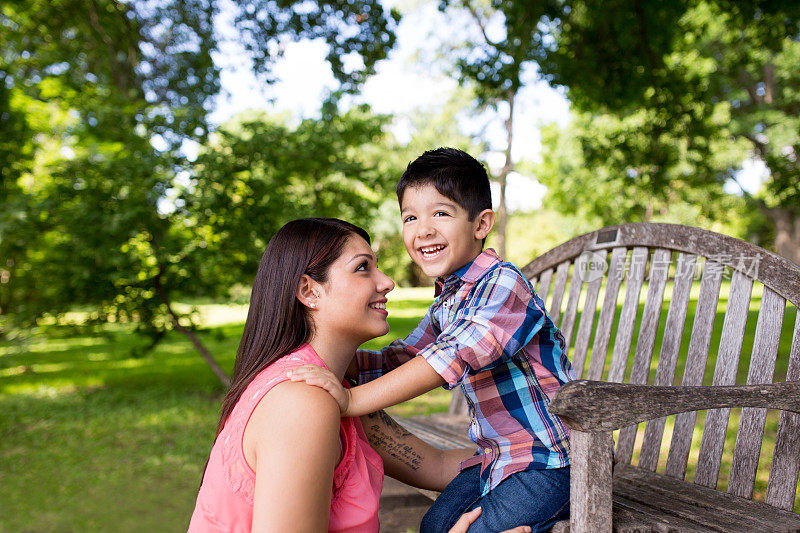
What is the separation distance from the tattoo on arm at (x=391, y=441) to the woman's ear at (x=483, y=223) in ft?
2.69

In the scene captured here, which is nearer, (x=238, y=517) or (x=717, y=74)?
(x=238, y=517)

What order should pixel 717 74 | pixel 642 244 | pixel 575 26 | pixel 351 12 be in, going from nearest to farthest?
pixel 642 244 < pixel 351 12 < pixel 575 26 < pixel 717 74

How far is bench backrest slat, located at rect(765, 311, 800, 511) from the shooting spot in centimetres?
218

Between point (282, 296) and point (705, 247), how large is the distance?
1.69 m

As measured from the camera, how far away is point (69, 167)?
247 inches

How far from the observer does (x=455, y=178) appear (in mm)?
2172

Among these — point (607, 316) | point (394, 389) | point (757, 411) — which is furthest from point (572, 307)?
point (394, 389)

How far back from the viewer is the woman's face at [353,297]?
1.94m

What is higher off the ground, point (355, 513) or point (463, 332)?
point (463, 332)

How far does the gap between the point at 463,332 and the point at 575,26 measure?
21.3ft

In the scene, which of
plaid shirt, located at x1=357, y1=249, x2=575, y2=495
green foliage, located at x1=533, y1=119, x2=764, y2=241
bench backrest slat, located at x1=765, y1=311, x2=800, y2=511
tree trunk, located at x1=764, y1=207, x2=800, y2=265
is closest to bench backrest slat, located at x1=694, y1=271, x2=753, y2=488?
bench backrest slat, located at x1=765, y1=311, x2=800, y2=511

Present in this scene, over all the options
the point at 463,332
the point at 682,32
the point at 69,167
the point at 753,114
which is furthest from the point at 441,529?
the point at 753,114

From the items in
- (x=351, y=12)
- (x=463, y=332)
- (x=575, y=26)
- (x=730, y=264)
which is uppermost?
(x=575, y=26)

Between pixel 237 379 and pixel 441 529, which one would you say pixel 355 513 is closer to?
pixel 441 529
